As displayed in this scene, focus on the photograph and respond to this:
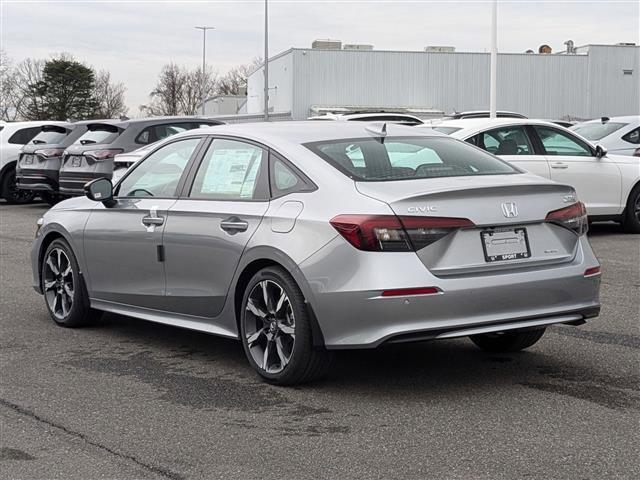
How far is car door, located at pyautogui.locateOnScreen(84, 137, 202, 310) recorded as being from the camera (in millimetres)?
7043

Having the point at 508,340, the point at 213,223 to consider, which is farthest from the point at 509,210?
the point at 213,223

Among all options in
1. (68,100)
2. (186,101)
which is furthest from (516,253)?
(186,101)

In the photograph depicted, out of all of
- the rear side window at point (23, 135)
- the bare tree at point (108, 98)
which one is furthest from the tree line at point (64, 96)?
the rear side window at point (23, 135)

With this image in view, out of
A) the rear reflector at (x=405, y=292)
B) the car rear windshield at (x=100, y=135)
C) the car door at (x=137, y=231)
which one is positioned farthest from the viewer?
the car rear windshield at (x=100, y=135)

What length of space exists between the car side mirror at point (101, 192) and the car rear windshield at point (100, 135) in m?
10.3

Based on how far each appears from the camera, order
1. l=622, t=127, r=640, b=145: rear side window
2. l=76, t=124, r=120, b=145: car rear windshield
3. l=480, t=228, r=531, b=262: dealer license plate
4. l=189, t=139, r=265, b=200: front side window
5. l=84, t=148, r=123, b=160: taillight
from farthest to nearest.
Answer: l=76, t=124, r=120, b=145: car rear windshield, l=84, t=148, r=123, b=160: taillight, l=622, t=127, r=640, b=145: rear side window, l=189, t=139, r=265, b=200: front side window, l=480, t=228, r=531, b=262: dealer license plate

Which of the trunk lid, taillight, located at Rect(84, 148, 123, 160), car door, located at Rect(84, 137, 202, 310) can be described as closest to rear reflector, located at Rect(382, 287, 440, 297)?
the trunk lid

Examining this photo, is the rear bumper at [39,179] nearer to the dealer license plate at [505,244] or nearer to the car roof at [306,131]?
the car roof at [306,131]

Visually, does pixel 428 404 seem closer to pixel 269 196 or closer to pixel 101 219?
pixel 269 196

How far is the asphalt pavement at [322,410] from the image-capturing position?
183 inches

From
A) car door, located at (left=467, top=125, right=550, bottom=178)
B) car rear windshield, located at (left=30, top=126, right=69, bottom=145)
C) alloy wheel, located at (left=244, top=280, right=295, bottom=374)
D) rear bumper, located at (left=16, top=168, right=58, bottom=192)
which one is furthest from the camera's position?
car rear windshield, located at (left=30, top=126, right=69, bottom=145)

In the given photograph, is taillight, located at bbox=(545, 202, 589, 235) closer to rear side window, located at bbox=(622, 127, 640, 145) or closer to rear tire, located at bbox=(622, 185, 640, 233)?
rear tire, located at bbox=(622, 185, 640, 233)

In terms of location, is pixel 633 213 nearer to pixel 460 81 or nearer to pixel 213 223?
pixel 213 223

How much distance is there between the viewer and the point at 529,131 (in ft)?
44.7
